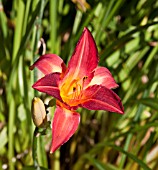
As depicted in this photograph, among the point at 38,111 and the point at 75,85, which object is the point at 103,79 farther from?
the point at 38,111

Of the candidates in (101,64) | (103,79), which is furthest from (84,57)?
(101,64)

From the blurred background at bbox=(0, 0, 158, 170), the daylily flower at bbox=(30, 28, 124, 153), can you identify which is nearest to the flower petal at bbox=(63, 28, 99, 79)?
the daylily flower at bbox=(30, 28, 124, 153)

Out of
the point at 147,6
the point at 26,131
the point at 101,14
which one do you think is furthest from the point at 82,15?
the point at 26,131

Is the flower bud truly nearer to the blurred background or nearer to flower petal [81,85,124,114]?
flower petal [81,85,124,114]

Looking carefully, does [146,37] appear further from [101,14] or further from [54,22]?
[54,22]

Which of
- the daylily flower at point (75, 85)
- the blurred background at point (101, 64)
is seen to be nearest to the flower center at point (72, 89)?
the daylily flower at point (75, 85)

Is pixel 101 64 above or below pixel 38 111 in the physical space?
above
